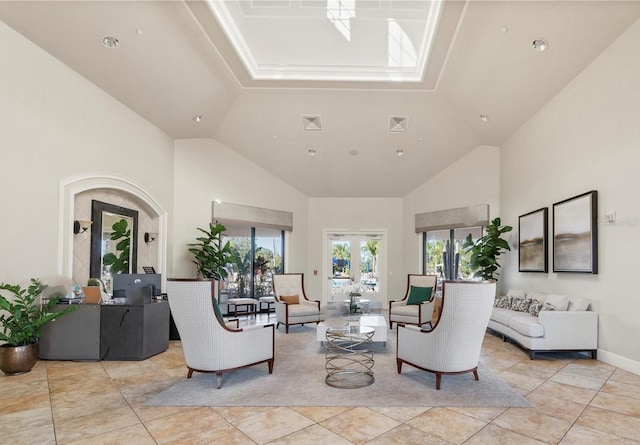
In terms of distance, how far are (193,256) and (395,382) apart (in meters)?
5.16

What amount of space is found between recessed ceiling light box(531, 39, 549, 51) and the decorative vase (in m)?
6.87

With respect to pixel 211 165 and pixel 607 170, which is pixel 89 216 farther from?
pixel 607 170

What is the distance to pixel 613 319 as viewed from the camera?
4.92 m

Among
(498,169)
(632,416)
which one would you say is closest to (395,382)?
(632,416)

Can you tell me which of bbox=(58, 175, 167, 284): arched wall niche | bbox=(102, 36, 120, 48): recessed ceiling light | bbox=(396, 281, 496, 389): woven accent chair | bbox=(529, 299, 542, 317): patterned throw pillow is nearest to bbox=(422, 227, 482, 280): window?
bbox=(529, 299, 542, 317): patterned throw pillow

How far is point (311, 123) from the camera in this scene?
7.88 meters

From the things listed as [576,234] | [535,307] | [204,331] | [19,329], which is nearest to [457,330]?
[204,331]

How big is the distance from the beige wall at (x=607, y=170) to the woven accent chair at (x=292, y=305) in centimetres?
382

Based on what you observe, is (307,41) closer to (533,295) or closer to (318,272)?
(533,295)

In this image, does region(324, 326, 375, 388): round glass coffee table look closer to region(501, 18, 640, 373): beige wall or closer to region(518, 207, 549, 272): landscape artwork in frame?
Answer: region(501, 18, 640, 373): beige wall

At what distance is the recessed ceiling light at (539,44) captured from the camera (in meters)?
5.21

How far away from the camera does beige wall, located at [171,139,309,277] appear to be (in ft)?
26.2

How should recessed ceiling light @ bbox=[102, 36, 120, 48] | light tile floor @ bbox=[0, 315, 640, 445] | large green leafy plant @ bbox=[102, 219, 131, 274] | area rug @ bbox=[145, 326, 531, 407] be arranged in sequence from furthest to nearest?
large green leafy plant @ bbox=[102, 219, 131, 274], recessed ceiling light @ bbox=[102, 36, 120, 48], area rug @ bbox=[145, 326, 531, 407], light tile floor @ bbox=[0, 315, 640, 445]

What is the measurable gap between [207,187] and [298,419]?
6055 millimetres
